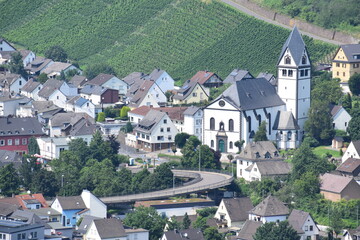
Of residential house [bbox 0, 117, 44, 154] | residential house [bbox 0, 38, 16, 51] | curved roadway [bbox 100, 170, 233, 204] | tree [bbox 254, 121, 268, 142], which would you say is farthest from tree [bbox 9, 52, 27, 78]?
curved roadway [bbox 100, 170, 233, 204]

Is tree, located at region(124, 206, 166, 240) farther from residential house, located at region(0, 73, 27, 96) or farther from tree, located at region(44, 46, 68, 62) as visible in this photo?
tree, located at region(44, 46, 68, 62)

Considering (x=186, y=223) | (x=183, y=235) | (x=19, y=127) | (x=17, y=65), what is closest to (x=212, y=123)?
(x=19, y=127)

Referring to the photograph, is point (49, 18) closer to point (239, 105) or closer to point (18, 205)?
point (239, 105)

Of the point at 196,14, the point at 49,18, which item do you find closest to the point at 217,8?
the point at 196,14

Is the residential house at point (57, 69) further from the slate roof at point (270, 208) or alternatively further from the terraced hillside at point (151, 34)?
the slate roof at point (270, 208)

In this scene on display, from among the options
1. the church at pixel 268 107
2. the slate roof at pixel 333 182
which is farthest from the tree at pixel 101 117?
the slate roof at pixel 333 182

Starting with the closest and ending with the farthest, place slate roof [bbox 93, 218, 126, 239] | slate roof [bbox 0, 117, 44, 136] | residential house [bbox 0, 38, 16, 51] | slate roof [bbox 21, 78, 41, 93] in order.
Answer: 1. slate roof [bbox 93, 218, 126, 239]
2. slate roof [bbox 0, 117, 44, 136]
3. slate roof [bbox 21, 78, 41, 93]
4. residential house [bbox 0, 38, 16, 51]
